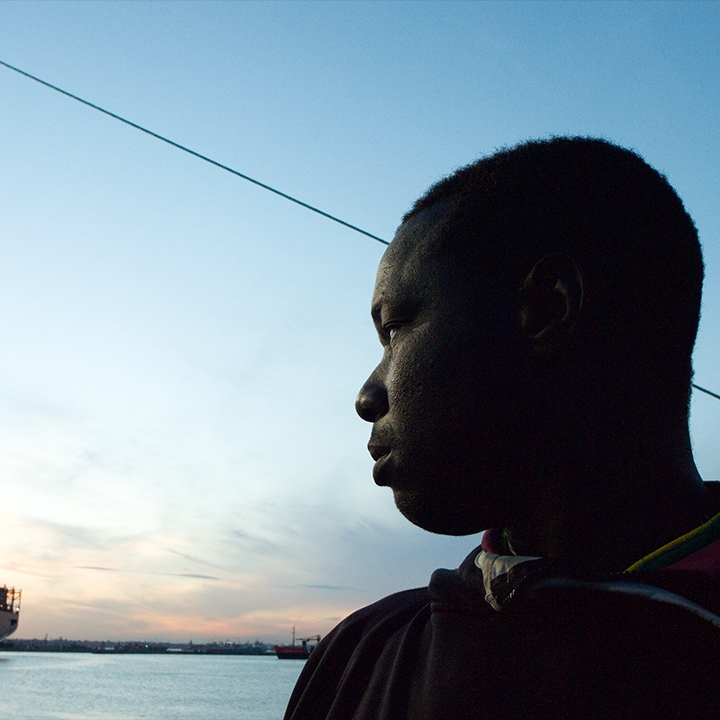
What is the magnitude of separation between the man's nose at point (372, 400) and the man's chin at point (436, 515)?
5.9 inches

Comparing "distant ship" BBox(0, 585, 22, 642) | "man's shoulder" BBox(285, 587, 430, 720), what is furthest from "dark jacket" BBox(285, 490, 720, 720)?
"distant ship" BBox(0, 585, 22, 642)

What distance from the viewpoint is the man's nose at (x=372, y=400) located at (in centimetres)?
124

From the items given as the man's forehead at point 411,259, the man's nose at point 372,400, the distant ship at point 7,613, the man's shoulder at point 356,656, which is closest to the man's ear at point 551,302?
the man's forehead at point 411,259

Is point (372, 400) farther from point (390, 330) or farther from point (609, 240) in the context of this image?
point (609, 240)

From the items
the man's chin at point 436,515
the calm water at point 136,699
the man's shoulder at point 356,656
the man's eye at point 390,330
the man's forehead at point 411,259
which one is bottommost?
the calm water at point 136,699

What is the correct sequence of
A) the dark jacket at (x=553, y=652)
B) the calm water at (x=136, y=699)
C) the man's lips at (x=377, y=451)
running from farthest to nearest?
the calm water at (x=136, y=699)
the man's lips at (x=377, y=451)
the dark jacket at (x=553, y=652)

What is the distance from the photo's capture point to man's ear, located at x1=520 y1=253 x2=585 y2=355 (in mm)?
1141

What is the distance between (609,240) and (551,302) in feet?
0.50

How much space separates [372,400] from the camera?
4.07 ft

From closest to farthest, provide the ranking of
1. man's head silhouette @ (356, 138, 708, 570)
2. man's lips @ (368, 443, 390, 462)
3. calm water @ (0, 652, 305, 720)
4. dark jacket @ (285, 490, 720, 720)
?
dark jacket @ (285, 490, 720, 720) < man's head silhouette @ (356, 138, 708, 570) < man's lips @ (368, 443, 390, 462) < calm water @ (0, 652, 305, 720)

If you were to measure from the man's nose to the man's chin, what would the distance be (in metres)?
0.15

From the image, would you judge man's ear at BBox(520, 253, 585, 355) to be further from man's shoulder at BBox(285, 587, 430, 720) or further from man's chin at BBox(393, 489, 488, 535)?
man's shoulder at BBox(285, 587, 430, 720)

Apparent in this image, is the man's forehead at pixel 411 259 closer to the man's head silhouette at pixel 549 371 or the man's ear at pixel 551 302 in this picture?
the man's head silhouette at pixel 549 371

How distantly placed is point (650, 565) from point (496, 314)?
0.46 metres
